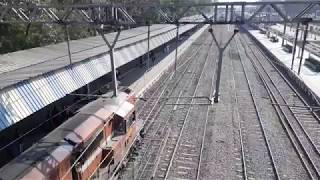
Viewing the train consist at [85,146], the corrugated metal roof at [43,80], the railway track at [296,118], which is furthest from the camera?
the railway track at [296,118]

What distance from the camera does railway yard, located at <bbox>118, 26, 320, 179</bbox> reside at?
63.8 ft

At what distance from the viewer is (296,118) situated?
27.8m

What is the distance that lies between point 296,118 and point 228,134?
714cm

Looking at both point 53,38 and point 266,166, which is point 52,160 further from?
point 53,38

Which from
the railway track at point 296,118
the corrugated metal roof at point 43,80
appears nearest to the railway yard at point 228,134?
the railway track at point 296,118

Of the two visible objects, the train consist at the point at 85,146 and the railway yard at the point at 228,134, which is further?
the railway yard at the point at 228,134

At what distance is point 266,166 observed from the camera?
65.5 ft

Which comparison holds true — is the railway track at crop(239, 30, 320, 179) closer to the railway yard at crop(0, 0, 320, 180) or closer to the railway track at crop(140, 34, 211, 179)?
the railway yard at crop(0, 0, 320, 180)

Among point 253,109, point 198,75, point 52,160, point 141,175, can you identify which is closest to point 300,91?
point 253,109

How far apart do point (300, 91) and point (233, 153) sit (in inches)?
751

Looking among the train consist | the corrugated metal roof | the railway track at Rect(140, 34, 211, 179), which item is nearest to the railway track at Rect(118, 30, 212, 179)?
the railway track at Rect(140, 34, 211, 179)

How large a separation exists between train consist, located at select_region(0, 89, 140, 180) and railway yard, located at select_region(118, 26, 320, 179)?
81.0 inches

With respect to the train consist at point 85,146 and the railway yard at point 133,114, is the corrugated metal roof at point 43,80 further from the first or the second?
the train consist at point 85,146

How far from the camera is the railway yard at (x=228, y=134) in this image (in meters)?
19.4
